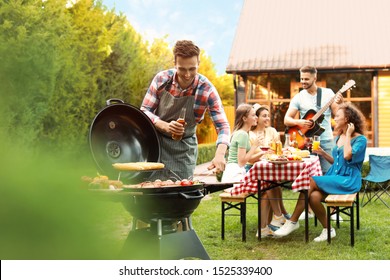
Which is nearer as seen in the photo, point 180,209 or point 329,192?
point 180,209

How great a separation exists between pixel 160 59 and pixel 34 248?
18.9 meters

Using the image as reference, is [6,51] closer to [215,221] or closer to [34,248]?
[34,248]

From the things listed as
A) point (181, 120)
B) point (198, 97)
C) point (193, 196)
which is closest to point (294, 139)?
point (198, 97)

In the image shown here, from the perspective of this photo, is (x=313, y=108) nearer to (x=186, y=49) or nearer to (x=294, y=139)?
(x=294, y=139)

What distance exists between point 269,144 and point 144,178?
10.7 feet

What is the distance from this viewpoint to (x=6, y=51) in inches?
24.2

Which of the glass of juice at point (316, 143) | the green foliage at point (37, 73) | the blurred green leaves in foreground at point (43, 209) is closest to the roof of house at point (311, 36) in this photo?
the glass of juice at point (316, 143)

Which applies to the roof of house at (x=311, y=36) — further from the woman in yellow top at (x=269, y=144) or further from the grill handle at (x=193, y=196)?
the grill handle at (x=193, y=196)

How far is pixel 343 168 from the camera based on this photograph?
18.1 ft

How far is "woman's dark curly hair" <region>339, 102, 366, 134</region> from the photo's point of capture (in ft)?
17.9

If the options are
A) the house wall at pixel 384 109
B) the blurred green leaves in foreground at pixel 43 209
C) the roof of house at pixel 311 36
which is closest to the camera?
the blurred green leaves in foreground at pixel 43 209

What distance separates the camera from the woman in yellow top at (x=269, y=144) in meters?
6.02

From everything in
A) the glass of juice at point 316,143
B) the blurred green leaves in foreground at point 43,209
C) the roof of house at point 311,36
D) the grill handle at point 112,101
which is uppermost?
the roof of house at point 311,36
